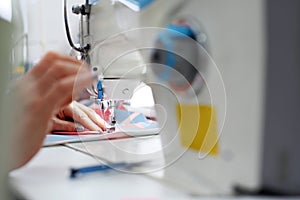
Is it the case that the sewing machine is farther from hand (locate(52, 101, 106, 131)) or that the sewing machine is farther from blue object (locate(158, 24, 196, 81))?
hand (locate(52, 101, 106, 131))

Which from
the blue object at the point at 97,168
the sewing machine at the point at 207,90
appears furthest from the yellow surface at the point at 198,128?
the blue object at the point at 97,168

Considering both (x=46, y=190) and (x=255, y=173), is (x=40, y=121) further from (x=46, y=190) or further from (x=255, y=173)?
(x=255, y=173)

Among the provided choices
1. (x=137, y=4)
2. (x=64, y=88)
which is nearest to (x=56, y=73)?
(x=64, y=88)

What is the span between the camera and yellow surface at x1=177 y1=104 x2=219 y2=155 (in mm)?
486

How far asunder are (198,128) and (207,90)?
0.22 feet

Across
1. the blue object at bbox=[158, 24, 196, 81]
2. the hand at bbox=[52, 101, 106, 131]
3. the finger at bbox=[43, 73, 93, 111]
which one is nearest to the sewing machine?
the blue object at bbox=[158, 24, 196, 81]

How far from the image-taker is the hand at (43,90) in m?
0.58

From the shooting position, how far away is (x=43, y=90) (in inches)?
22.8

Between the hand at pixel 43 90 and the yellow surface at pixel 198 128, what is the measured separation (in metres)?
0.17

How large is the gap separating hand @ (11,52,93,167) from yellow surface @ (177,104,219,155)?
0.17 m

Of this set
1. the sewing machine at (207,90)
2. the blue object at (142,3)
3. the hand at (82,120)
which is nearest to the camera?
the sewing machine at (207,90)

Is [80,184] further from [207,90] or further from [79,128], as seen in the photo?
[79,128]

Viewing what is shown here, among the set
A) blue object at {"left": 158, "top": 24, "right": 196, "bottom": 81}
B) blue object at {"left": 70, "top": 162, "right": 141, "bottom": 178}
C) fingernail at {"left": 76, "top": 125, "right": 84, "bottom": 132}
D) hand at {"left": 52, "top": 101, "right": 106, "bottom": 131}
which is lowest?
blue object at {"left": 70, "top": 162, "right": 141, "bottom": 178}

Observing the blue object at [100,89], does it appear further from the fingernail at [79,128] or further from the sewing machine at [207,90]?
the fingernail at [79,128]
